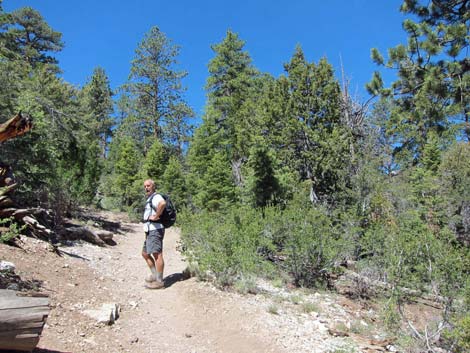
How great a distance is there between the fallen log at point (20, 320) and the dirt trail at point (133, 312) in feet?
1.92

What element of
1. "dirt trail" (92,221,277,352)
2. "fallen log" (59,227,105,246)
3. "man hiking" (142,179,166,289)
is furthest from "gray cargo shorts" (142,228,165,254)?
"fallen log" (59,227,105,246)

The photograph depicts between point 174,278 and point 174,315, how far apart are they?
5.65 feet

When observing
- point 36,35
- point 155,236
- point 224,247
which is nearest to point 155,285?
point 155,236

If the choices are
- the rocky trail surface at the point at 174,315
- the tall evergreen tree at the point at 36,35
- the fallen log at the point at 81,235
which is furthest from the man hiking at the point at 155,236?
the tall evergreen tree at the point at 36,35

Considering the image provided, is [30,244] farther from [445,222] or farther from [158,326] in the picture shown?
[445,222]

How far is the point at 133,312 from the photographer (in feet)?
18.0

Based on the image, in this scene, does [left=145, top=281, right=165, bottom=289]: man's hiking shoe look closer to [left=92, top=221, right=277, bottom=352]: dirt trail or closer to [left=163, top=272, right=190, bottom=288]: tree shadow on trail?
[left=92, top=221, right=277, bottom=352]: dirt trail

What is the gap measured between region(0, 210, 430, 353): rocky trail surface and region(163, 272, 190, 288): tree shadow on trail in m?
0.02

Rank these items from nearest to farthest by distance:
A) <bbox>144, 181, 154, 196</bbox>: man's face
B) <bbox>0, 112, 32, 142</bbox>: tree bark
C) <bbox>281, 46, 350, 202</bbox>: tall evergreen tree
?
<bbox>0, 112, 32, 142</bbox>: tree bark
<bbox>144, 181, 154, 196</bbox>: man's face
<bbox>281, 46, 350, 202</bbox>: tall evergreen tree

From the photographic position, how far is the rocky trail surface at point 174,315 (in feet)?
14.9

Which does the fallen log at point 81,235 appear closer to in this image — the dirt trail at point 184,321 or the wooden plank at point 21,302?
the dirt trail at point 184,321

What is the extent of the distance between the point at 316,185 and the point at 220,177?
4.70m

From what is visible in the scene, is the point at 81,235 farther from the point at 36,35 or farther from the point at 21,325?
the point at 36,35

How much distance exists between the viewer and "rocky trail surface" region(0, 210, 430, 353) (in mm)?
4551
